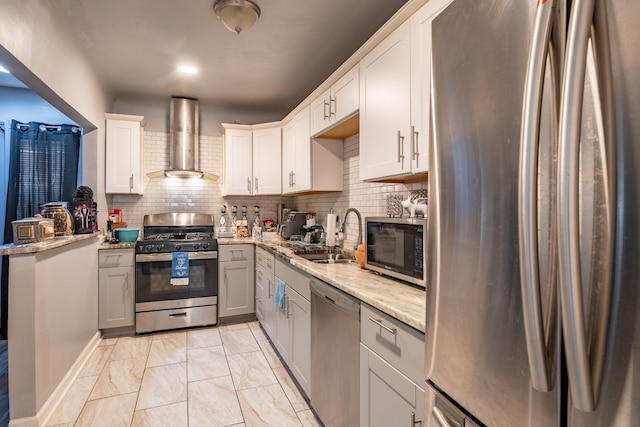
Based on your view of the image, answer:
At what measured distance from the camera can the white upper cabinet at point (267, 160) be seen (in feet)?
13.0

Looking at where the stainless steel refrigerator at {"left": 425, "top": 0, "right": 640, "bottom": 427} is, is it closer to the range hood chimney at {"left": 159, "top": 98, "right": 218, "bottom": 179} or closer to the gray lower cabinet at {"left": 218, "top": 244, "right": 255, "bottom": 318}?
the gray lower cabinet at {"left": 218, "top": 244, "right": 255, "bottom": 318}

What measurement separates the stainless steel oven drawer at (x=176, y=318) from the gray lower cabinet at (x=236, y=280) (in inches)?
4.5

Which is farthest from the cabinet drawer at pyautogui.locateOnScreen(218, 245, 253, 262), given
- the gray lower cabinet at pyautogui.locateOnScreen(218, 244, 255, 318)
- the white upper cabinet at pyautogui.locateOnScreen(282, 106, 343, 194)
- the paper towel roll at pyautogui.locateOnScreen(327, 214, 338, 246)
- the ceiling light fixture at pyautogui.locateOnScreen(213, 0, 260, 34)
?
the ceiling light fixture at pyautogui.locateOnScreen(213, 0, 260, 34)

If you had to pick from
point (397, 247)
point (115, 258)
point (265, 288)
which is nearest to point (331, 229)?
point (265, 288)

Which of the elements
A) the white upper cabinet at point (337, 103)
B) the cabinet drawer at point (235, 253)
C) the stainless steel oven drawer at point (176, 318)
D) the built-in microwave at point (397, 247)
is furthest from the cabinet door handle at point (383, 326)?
the stainless steel oven drawer at point (176, 318)

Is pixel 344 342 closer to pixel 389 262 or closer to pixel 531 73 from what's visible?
pixel 389 262

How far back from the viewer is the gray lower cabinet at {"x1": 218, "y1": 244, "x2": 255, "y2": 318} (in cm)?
362

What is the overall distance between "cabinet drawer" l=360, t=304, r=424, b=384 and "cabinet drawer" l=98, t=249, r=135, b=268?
2.79 m

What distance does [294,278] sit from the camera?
2.35m

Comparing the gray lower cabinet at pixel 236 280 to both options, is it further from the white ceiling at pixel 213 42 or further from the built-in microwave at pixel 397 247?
the built-in microwave at pixel 397 247

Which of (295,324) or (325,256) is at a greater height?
(325,256)

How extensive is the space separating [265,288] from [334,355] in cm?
166

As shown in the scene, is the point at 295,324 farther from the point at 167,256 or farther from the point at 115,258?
the point at 115,258

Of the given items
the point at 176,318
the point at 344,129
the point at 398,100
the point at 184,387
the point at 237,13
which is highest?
the point at 237,13
